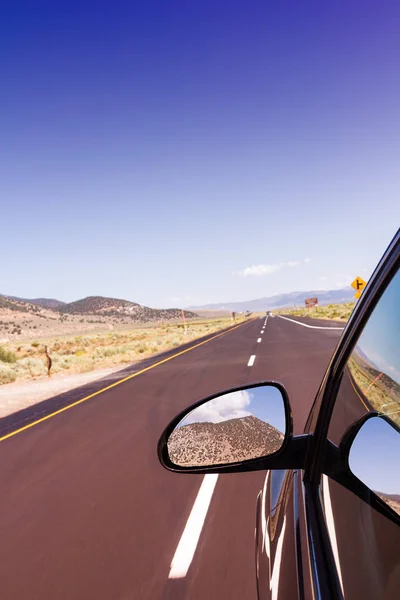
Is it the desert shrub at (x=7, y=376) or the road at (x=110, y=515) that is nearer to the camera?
the road at (x=110, y=515)

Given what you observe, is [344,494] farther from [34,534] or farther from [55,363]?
[55,363]

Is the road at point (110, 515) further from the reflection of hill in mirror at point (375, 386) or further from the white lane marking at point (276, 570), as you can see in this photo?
the reflection of hill in mirror at point (375, 386)

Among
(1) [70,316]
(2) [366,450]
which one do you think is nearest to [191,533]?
(2) [366,450]

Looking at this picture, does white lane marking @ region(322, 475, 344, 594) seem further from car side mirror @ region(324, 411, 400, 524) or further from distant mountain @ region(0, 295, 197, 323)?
distant mountain @ region(0, 295, 197, 323)

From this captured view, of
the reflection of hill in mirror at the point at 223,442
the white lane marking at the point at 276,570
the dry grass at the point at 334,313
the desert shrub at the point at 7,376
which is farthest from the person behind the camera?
the dry grass at the point at 334,313

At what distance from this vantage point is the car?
1166 millimetres

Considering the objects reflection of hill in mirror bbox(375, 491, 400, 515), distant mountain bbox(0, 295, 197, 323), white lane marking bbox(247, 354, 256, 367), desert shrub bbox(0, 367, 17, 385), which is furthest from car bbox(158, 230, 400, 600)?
distant mountain bbox(0, 295, 197, 323)

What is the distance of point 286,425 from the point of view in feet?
5.70

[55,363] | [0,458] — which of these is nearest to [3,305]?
[55,363]

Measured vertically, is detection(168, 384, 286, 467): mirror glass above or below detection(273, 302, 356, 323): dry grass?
above

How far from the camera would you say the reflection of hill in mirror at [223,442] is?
180 cm

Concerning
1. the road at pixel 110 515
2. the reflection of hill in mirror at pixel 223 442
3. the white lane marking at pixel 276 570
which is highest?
the reflection of hill in mirror at pixel 223 442

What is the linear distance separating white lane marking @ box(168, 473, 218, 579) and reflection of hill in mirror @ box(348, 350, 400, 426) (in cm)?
214

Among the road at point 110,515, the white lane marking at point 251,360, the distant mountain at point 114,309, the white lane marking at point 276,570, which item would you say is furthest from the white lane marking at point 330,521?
the distant mountain at point 114,309
